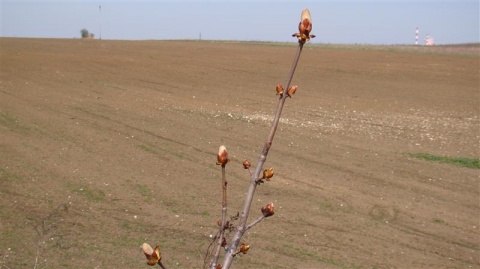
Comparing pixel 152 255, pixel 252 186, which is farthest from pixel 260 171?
pixel 152 255

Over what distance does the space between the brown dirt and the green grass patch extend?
10.0 inches

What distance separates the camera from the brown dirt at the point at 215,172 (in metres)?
5.62

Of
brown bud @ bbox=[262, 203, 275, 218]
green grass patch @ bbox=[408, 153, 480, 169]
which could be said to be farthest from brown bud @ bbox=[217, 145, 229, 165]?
green grass patch @ bbox=[408, 153, 480, 169]

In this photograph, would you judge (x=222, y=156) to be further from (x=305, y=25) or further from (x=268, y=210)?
(x=305, y=25)

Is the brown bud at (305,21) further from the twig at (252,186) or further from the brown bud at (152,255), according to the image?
the brown bud at (152,255)

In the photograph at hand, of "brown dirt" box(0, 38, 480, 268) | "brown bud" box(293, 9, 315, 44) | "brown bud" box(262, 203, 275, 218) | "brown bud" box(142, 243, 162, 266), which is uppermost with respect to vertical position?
"brown bud" box(293, 9, 315, 44)

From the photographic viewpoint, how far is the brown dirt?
18.4ft

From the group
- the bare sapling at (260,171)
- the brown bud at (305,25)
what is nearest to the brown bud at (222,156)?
the bare sapling at (260,171)

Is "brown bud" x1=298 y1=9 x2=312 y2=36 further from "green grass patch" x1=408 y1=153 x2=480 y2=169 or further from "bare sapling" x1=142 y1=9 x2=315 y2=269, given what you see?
"green grass patch" x1=408 y1=153 x2=480 y2=169

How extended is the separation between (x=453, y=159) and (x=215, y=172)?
4.30 m

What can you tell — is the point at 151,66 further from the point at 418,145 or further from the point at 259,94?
the point at 418,145

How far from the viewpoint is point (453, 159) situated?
9.59 meters

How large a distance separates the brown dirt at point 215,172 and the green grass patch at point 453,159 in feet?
0.83

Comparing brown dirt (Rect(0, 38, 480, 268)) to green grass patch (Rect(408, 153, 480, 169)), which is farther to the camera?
green grass patch (Rect(408, 153, 480, 169))
